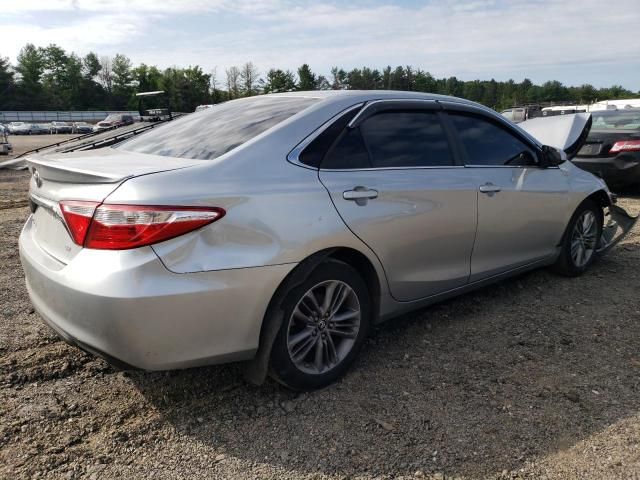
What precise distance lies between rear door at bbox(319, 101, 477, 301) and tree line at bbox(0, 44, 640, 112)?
8634 centimetres

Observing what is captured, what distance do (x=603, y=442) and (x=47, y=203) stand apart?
288 cm

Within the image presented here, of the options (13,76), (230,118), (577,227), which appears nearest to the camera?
(230,118)

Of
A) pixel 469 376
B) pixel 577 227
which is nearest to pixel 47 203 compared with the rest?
pixel 469 376

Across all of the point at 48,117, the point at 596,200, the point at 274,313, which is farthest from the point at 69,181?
the point at 48,117

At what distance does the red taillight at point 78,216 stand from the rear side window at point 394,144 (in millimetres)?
1161

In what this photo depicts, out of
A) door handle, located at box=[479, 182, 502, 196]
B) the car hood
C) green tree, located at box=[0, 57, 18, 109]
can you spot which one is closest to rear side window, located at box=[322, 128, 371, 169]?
door handle, located at box=[479, 182, 502, 196]

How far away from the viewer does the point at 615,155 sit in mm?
8586

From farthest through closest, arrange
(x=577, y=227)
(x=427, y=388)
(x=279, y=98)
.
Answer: (x=577, y=227), (x=279, y=98), (x=427, y=388)

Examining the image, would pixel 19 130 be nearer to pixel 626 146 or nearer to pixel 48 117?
pixel 48 117

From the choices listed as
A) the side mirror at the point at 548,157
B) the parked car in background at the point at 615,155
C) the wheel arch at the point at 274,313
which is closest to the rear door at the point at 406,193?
the wheel arch at the point at 274,313

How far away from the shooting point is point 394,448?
8.15 ft

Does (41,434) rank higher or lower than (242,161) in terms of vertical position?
lower

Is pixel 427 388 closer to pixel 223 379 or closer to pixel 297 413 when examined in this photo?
pixel 297 413

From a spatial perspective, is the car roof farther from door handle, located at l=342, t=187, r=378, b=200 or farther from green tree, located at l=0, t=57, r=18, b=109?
green tree, located at l=0, t=57, r=18, b=109
